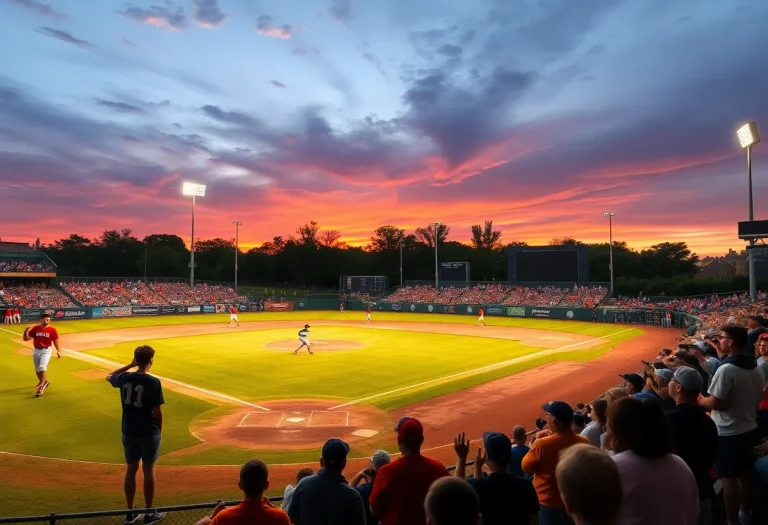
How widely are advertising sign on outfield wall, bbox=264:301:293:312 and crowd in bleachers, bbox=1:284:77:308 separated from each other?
71.9 ft

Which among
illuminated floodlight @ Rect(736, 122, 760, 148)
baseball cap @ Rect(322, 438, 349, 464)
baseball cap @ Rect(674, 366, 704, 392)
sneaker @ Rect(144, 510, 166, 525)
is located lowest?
sneaker @ Rect(144, 510, 166, 525)

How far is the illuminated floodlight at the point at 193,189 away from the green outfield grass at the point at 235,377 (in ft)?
79.0

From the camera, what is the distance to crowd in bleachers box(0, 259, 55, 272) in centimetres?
6147

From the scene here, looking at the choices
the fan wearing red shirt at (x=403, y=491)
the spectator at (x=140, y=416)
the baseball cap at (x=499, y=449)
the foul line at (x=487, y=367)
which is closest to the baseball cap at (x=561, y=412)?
the baseball cap at (x=499, y=449)

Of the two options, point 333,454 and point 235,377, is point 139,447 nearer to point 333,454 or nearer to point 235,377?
point 333,454

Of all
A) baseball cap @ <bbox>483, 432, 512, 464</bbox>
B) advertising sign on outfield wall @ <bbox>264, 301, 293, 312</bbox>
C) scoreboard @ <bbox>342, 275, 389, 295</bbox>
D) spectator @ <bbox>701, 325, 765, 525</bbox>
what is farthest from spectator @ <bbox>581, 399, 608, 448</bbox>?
scoreboard @ <bbox>342, 275, 389, 295</bbox>

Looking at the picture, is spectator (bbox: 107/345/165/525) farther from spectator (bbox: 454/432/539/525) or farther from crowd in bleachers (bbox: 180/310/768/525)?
spectator (bbox: 454/432/539/525)

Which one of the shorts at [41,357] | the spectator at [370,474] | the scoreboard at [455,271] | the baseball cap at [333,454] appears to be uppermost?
the scoreboard at [455,271]

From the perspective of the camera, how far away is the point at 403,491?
4.51m

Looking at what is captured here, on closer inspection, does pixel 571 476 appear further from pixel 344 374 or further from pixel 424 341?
pixel 424 341

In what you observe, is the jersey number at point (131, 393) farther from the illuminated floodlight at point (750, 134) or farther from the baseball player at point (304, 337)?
the illuminated floodlight at point (750, 134)

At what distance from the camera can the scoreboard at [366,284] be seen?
7481 centimetres

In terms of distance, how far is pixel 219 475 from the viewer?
1134 centimetres

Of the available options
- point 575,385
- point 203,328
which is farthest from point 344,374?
point 203,328
